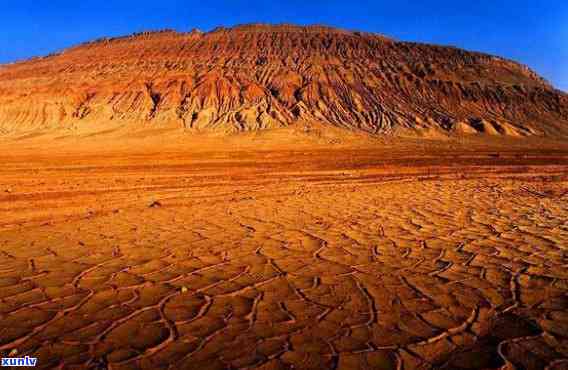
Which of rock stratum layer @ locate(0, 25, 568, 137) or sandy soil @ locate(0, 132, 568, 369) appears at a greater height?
rock stratum layer @ locate(0, 25, 568, 137)

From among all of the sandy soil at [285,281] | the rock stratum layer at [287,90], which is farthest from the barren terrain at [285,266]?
the rock stratum layer at [287,90]

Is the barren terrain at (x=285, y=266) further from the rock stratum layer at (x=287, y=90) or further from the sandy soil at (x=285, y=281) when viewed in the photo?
the rock stratum layer at (x=287, y=90)

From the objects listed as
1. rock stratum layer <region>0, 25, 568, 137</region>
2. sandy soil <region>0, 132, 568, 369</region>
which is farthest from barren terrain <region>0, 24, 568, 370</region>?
rock stratum layer <region>0, 25, 568, 137</region>

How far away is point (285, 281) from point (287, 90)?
43.8m

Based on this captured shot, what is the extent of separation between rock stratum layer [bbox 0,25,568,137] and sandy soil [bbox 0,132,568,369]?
32336 mm

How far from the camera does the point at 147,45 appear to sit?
210ft

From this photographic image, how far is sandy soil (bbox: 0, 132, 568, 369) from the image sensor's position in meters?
2.96

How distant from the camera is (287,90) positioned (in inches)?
1836

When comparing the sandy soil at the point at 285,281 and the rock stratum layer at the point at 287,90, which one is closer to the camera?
the sandy soil at the point at 285,281

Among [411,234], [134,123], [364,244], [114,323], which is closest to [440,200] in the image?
[411,234]

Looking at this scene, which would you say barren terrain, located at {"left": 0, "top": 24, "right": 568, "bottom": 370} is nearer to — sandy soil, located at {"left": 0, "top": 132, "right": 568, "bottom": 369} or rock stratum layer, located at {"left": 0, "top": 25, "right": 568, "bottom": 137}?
sandy soil, located at {"left": 0, "top": 132, "right": 568, "bottom": 369}

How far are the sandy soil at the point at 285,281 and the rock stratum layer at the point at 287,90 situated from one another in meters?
32.3

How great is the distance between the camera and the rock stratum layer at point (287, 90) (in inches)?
1671

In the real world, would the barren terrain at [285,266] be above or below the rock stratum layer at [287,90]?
below
